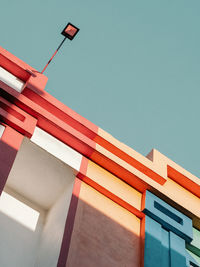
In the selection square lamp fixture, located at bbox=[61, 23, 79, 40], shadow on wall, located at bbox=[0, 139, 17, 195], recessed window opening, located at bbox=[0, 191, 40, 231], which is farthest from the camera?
square lamp fixture, located at bbox=[61, 23, 79, 40]

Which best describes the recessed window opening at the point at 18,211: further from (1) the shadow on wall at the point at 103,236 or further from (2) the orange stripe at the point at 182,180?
(2) the orange stripe at the point at 182,180

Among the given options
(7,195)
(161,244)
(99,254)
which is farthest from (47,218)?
(161,244)

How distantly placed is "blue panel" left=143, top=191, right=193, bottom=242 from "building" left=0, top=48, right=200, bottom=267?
0.06ft

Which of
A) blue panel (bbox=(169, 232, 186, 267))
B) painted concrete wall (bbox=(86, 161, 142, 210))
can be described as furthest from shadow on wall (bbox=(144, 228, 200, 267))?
painted concrete wall (bbox=(86, 161, 142, 210))

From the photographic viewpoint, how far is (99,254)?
626 cm

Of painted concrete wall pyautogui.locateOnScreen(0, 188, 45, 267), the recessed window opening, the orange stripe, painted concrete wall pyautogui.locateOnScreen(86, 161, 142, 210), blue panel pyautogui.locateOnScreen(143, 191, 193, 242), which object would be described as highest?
the orange stripe

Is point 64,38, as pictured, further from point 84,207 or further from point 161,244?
point 161,244

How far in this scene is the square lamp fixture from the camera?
8.24 metres

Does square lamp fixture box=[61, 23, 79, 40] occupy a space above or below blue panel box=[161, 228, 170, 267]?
above

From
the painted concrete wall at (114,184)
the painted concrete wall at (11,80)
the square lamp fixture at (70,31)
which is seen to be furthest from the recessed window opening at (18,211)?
the square lamp fixture at (70,31)

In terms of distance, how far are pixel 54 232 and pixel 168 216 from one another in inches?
86.1

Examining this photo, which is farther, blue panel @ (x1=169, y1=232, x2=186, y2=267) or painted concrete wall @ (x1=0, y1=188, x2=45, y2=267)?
blue panel @ (x1=169, y1=232, x2=186, y2=267)

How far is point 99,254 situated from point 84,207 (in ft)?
A: 2.67

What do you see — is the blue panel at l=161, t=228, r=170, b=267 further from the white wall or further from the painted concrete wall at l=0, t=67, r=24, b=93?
the painted concrete wall at l=0, t=67, r=24, b=93
